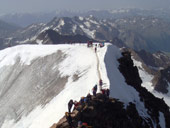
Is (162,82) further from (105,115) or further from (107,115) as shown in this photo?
(105,115)

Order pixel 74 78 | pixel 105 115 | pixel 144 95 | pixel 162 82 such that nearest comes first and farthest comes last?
pixel 105 115, pixel 144 95, pixel 74 78, pixel 162 82

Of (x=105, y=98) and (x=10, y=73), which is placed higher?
(x=105, y=98)

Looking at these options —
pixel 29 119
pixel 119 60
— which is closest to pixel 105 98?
pixel 29 119

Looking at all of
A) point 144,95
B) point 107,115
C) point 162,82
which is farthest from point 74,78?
point 162,82

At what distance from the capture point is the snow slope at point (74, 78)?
3119cm

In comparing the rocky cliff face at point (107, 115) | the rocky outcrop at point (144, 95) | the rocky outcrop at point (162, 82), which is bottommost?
the rocky outcrop at point (162, 82)

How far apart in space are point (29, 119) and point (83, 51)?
88.3 feet

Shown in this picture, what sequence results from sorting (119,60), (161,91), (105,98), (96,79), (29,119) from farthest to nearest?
(161,91), (119,60), (29,119), (96,79), (105,98)

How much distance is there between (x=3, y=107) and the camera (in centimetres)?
5019

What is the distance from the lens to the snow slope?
31194mm

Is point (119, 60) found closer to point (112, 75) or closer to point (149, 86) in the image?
point (112, 75)

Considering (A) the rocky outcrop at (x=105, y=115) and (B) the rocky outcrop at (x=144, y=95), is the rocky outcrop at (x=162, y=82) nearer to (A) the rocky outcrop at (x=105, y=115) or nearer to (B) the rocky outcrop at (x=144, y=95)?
(B) the rocky outcrop at (x=144, y=95)

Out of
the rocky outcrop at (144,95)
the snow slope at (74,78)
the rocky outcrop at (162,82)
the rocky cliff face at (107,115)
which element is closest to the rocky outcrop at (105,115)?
the rocky cliff face at (107,115)

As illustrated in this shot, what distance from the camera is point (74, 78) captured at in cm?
4244
